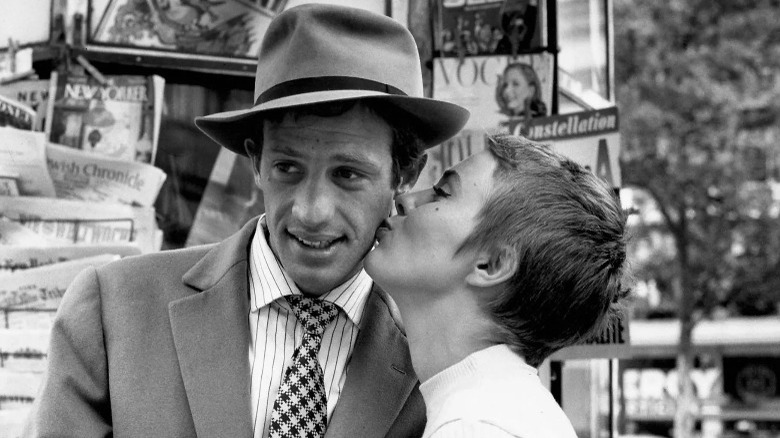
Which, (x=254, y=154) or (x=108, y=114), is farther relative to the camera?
(x=108, y=114)

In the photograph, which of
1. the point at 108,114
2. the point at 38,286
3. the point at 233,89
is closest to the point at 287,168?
the point at 38,286

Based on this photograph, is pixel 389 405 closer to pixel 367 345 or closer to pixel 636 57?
pixel 367 345

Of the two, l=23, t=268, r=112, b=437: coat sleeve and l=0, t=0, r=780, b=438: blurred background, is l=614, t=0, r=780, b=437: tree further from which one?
l=23, t=268, r=112, b=437: coat sleeve

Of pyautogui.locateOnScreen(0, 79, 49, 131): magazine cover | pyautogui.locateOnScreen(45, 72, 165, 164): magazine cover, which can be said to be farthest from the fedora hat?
pyautogui.locateOnScreen(0, 79, 49, 131): magazine cover

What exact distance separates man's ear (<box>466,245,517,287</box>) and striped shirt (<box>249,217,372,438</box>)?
0.34 meters

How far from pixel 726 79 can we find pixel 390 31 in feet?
33.0

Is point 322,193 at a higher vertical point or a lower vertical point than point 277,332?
higher

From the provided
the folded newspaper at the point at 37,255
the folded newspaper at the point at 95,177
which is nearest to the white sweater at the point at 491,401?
the folded newspaper at the point at 37,255

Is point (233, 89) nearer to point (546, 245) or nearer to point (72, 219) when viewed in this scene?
point (72, 219)

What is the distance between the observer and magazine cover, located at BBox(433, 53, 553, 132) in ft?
12.2

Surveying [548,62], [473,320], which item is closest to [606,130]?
[548,62]

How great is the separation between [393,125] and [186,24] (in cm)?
139

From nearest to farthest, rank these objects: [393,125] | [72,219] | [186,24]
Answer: [393,125] → [72,219] → [186,24]

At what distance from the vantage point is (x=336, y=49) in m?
2.43
